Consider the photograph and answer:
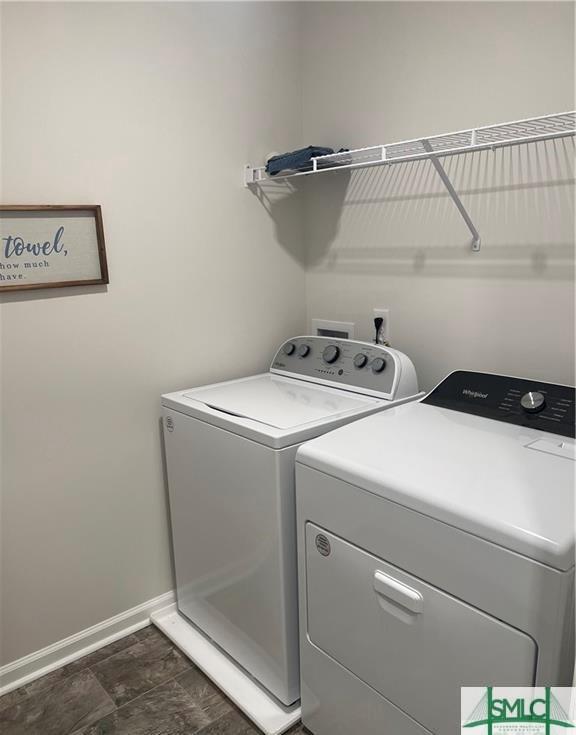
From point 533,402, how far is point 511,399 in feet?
0.22

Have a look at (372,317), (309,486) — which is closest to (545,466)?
(309,486)

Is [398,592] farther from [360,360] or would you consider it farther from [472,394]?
[360,360]

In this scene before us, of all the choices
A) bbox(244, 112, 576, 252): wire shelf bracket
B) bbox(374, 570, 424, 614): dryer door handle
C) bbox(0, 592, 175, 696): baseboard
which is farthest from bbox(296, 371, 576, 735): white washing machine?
bbox(0, 592, 175, 696): baseboard

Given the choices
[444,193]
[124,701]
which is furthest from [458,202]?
[124,701]

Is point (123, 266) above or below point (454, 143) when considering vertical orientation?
below

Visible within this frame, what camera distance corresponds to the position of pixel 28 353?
1.63 m

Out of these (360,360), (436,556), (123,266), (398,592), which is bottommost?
(398,592)

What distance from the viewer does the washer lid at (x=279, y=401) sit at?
1.58 m

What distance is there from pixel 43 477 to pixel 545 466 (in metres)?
1.41

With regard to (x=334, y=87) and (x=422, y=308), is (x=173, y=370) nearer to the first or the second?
(x=422, y=308)

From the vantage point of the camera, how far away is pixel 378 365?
1779mm

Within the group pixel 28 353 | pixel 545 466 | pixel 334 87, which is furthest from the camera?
pixel 334 87

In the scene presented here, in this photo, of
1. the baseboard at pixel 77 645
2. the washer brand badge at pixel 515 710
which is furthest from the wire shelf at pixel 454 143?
the baseboard at pixel 77 645

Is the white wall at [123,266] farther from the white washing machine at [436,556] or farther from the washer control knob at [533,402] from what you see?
the washer control knob at [533,402]
